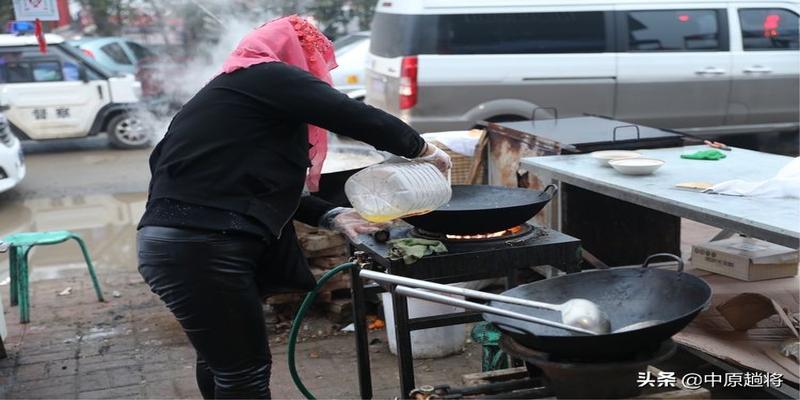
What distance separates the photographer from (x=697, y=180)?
3486 mm

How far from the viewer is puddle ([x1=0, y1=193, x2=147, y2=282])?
6316 millimetres

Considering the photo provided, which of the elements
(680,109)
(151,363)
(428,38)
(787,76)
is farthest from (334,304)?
(787,76)

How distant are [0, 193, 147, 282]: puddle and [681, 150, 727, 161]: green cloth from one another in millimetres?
4252

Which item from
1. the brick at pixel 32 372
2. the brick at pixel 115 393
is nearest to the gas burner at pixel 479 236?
the brick at pixel 115 393

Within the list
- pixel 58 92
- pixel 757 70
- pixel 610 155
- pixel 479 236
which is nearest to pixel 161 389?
pixel 479 236

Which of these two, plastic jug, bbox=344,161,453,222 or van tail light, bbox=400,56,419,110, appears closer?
plastic jug, bbox=344,161,453,222

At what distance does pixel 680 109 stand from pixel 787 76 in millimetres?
1240

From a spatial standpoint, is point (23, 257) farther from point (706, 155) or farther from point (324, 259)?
point (706, 155)

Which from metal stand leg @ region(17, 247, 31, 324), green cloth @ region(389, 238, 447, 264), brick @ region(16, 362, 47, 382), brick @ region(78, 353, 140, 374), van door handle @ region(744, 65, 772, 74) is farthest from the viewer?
van door handle @ region(744, 65, 772, 74)

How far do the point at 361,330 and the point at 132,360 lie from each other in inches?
66.8

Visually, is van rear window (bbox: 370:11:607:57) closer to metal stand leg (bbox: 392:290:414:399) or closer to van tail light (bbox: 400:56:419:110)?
van tail light (bbox: 400:56:419:110)

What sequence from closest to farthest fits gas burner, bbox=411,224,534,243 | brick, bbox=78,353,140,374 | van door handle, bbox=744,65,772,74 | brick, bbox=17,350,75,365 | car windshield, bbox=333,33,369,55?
gas burner, bbox=411,224,534,243 < brick, bbox=78,353,140,374 < brick, bbox=17,350,75,365 < van door handle, bbox=744,65,772,74 < car windshield, bbox=333,33,369,55

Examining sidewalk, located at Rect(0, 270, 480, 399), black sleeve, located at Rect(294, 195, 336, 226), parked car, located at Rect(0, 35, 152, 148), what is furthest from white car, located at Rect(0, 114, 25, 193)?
black sleeve, located at Rect(294, 195, 336, 226)

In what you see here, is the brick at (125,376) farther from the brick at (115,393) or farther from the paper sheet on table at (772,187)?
the paper sheet on table at (772,187)
